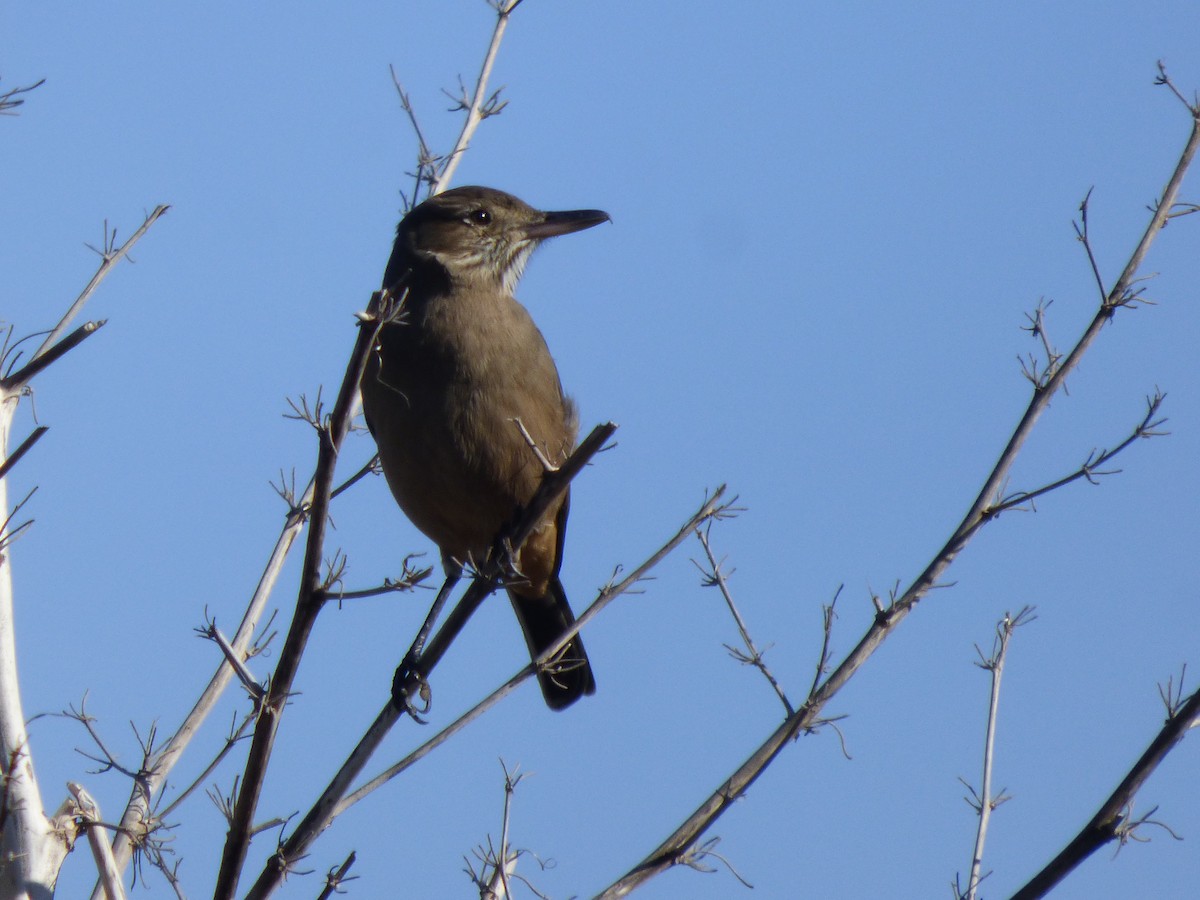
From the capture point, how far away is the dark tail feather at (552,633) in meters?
6.27

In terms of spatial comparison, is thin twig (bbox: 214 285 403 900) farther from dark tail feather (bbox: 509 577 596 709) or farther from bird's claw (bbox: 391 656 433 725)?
dark tail feather (bbox: 509 577 596 709)

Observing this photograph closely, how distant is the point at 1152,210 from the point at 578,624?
1987mm

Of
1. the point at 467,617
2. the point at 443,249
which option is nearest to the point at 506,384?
the point at 443,249

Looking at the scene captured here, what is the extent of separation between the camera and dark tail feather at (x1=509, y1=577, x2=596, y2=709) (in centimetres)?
627

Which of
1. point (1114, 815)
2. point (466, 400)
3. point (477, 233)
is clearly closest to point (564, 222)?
point (477, 233)

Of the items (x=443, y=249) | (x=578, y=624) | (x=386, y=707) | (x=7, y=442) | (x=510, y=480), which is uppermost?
(x=443, y=249)

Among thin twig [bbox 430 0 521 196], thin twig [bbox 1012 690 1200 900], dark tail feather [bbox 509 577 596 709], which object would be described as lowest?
thin twig [bbox 1012 690 1200 900]

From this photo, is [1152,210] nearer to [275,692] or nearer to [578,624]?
[578,624]

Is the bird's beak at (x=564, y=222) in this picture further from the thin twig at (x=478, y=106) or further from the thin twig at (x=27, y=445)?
the thin twig at (x=27, y=445)

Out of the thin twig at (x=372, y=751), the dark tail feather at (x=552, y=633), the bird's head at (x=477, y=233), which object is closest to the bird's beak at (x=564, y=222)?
the bird's head at (x=477, y=233)

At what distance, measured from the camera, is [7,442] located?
14.1 feet

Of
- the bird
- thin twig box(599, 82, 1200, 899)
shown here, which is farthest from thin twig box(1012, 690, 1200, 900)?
the bird

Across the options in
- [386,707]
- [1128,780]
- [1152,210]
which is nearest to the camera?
[1128,780]

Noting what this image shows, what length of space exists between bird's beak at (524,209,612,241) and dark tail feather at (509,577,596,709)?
1.58 m
